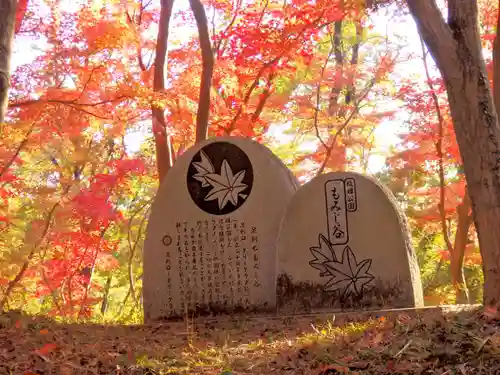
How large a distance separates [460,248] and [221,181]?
16.1ft

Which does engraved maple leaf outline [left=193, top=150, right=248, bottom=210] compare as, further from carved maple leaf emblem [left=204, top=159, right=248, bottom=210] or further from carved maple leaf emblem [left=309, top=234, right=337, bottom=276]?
carved maple leaf emblem [left=309, top=234, right=337, bottom=276]

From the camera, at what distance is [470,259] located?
11641 millimetres

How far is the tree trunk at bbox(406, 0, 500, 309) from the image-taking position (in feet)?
16.5

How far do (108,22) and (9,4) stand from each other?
4.61 metres

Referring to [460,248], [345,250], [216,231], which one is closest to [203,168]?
[216,231]

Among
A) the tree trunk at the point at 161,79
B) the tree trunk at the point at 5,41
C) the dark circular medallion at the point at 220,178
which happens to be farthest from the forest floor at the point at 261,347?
the tree trunk at the point at 161,79

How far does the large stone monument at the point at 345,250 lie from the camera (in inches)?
264

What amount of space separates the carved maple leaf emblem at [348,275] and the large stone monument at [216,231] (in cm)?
73

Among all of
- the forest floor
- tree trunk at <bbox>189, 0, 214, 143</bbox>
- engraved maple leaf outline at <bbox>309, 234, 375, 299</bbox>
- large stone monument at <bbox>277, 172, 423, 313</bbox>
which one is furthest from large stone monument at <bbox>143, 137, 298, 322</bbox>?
tree trunk at <bbox>189, 0, 214, 143</bbox>

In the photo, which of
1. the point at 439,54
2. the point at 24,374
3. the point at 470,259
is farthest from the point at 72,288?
the point at 439,54

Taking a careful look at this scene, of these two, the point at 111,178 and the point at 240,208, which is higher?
the point at 111,178

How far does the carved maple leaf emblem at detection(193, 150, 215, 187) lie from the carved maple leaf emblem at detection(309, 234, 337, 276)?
5.42 feet

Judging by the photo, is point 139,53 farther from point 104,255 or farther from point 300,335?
point 300,335

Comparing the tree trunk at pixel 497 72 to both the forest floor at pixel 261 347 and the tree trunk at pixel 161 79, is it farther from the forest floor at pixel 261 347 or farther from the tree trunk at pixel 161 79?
the tree trunk at pixel 161 79
